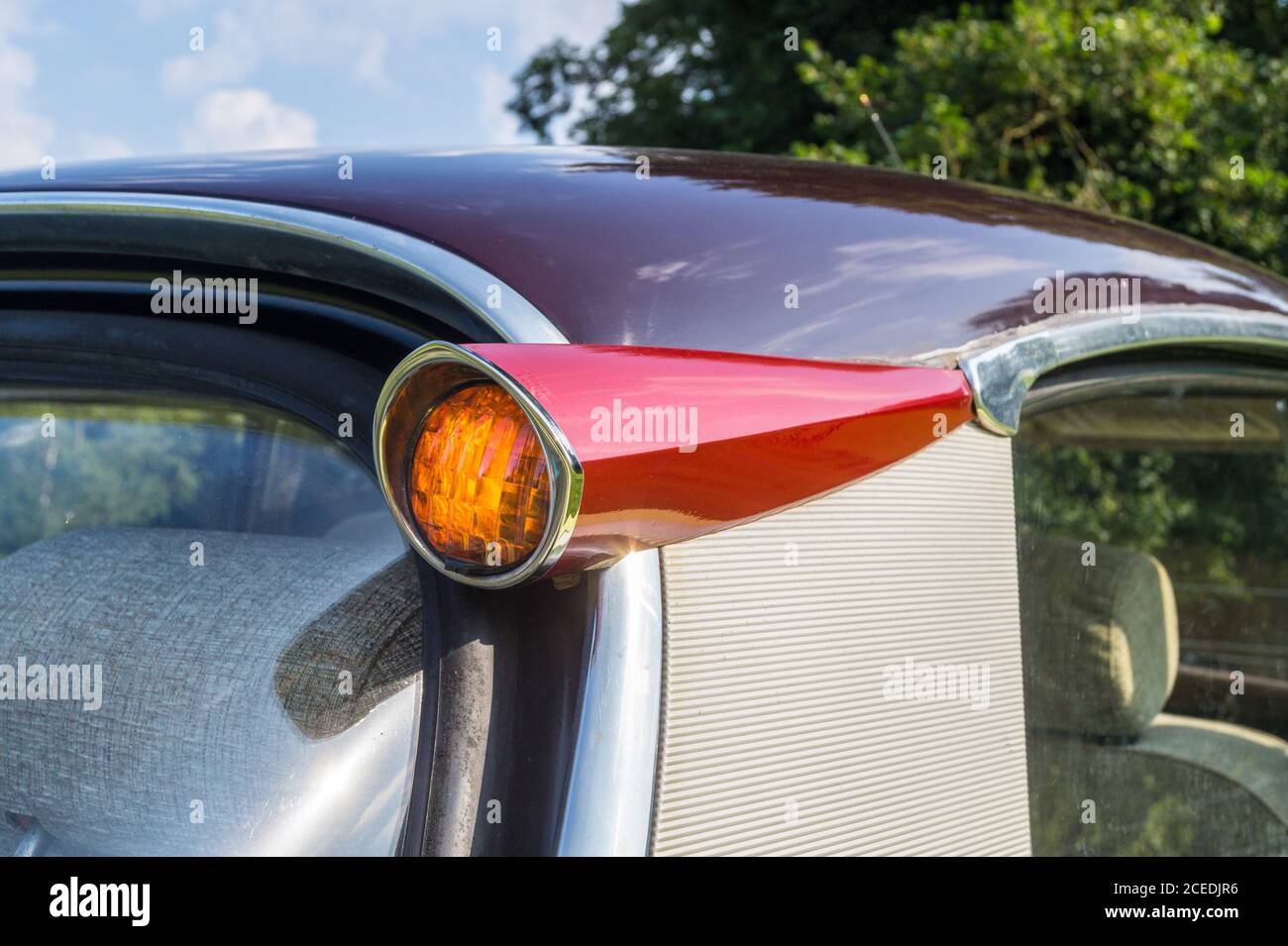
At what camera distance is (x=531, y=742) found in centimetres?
103

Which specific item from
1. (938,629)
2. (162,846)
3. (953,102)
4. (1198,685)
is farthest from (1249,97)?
(162,846)

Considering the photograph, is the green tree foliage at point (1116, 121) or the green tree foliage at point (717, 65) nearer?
the green tree foliage at point (1116, 121)

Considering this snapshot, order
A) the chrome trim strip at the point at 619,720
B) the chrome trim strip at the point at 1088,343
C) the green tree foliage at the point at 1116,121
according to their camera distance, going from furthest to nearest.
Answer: the green tree foliage at the point at 1116,121, the chrome trim strip at the point at 1088,343, the chrome trim strip at the point at 619,720

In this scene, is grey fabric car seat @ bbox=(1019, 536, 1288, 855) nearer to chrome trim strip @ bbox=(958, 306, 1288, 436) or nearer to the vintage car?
the vintage car

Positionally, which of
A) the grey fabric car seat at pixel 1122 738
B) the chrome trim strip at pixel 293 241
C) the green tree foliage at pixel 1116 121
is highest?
the green tree foliage at pixel 1116 121

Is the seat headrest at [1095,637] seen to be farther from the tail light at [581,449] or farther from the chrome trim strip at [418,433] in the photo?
the chrome trim strip at [418,433]

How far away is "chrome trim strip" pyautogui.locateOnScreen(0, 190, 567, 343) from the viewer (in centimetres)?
110

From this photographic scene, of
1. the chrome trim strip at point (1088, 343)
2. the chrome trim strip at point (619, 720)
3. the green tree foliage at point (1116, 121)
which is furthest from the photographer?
the green tree foliage at point (1116, 121)

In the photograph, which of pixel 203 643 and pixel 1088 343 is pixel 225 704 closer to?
pixel 203 643

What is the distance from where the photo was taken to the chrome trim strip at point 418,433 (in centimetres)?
87

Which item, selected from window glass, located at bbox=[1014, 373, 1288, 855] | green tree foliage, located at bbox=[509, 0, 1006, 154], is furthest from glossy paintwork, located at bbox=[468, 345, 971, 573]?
green tree foliage, located at bbox=[509, 0, 1006, 154]

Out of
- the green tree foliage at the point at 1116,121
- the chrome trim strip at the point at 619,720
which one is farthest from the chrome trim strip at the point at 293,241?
the green tree foliage at the point at 1116,121

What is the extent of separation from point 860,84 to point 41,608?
9067 mm

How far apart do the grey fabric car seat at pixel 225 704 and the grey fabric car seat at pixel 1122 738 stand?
2.41 feet
